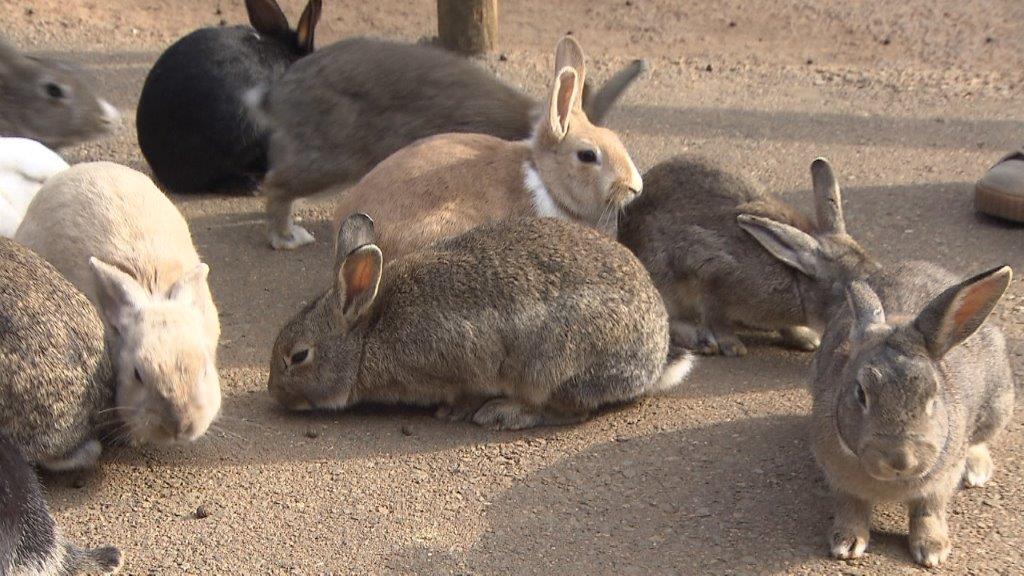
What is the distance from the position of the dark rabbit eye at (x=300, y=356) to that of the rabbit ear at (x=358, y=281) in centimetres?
21

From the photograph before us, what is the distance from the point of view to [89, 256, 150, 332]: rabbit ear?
466 cm

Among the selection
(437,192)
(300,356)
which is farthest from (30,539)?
(437,192)

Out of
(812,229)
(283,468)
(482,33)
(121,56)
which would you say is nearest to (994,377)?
(812,229)

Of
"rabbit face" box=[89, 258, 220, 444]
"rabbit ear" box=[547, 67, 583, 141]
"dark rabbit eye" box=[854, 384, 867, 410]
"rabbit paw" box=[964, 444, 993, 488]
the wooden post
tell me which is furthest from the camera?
the wooden post

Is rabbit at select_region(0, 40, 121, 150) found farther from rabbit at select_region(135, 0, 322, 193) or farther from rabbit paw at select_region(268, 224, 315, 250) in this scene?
rabbit paw at select_region(268, 224, 315, 250)

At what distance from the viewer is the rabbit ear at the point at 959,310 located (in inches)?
159

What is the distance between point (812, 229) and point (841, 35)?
4.40m

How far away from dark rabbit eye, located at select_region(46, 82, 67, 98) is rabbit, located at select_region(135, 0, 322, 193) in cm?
45

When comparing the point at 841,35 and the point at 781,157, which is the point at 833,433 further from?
the point at 841,35

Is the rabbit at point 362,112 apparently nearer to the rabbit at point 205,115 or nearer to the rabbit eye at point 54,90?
the rabbit at point 205,115

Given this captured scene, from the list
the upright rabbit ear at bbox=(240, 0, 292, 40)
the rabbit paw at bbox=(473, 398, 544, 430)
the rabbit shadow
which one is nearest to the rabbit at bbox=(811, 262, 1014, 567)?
the rabbit shadow

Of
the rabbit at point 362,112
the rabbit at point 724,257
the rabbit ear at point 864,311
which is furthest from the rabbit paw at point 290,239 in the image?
the rabbit ear at point 864,311

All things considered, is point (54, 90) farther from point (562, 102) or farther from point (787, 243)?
point (787, 243)

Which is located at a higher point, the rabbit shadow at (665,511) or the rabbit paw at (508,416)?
the rabbit shadow at (665,511)
